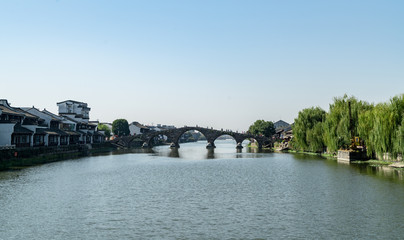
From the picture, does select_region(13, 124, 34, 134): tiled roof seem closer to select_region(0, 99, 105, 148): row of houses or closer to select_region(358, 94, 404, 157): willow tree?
select_region(0, 99, 105, 148): row of houses

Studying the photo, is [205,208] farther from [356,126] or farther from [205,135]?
[205,135]

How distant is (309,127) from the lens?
73812mm

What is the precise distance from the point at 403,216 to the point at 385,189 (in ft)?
29.6

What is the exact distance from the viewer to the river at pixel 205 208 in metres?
18.4

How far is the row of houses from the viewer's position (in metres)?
56.3

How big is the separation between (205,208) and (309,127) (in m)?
55.3

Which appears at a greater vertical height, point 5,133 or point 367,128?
point 367,128

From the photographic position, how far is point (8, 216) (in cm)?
2161

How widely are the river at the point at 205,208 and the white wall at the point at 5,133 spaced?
20.5 m

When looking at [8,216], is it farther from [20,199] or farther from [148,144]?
[148,144]

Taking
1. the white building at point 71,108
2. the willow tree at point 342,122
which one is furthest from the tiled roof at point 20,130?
the willow tree at point 342,122

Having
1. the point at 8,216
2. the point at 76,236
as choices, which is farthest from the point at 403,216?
the point at 8,216

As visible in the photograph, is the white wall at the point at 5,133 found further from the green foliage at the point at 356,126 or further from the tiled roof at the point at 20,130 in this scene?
the green foliage at the point at 356,126

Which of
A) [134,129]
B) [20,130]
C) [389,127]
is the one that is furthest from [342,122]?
[134,129]
